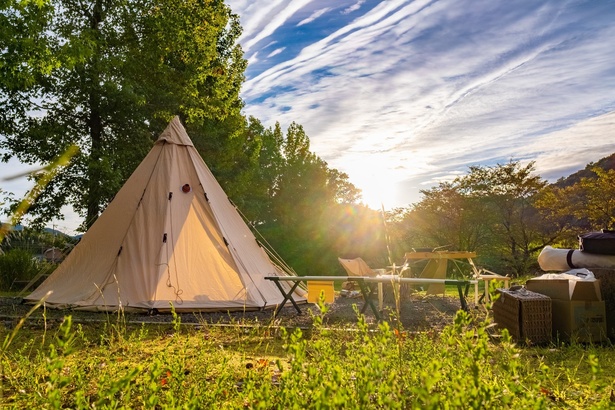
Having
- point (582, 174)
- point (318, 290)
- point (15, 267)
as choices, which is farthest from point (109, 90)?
point (582, 174)

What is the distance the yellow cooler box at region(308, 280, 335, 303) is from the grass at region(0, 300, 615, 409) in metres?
0.79

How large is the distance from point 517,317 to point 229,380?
3.66 m

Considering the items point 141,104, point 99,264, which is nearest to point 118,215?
point 99,264

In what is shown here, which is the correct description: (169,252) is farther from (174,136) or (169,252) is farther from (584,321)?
(584,321)

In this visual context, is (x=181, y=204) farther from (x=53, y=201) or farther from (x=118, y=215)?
(x=53, y=201)

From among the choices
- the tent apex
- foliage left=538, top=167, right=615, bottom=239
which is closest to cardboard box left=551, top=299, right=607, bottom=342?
the tent apex

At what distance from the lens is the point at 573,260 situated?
6430 millimetres

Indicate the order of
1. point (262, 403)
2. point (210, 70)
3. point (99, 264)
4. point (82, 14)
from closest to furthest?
point (262, 403)
point (99, 264)
point (82, 14)
point (210, 70)

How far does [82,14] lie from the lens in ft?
57.8

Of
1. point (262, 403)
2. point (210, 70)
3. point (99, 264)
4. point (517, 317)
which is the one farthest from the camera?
point (210, 70)

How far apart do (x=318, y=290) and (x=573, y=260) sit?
3.18m

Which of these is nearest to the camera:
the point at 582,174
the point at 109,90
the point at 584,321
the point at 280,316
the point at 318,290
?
the point at 584,321

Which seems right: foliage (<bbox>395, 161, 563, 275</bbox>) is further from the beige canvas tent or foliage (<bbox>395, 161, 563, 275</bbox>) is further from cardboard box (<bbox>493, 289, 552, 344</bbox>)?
cardboard box (<bbox>493, 289, 552, 344</bbox>)

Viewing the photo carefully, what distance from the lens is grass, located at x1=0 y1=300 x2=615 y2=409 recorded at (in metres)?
1.90
